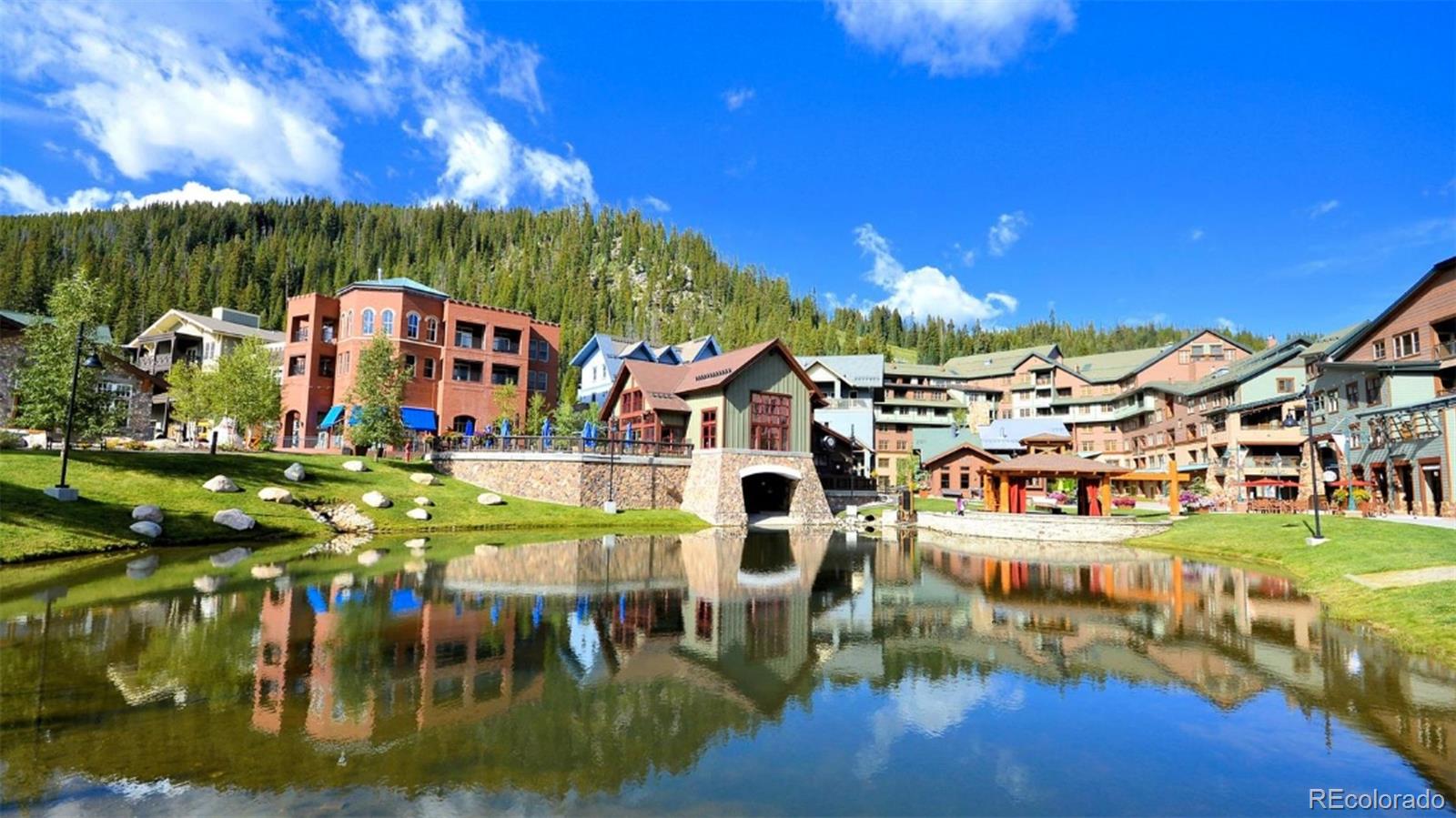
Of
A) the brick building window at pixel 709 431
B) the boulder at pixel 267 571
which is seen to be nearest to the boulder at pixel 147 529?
the boulder at pixel 267 571

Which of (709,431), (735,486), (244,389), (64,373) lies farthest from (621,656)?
(244,389)

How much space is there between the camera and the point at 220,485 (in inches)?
1059

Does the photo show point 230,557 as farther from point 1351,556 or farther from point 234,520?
point 1351,556

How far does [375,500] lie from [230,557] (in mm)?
9717

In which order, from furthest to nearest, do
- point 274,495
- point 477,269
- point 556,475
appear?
point 477,269 < point 556,475 < point 274,495

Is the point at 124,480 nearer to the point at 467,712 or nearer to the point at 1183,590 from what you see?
the point at 467,712

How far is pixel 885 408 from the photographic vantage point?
84.5 metres

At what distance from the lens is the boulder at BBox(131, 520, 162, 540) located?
21609mm

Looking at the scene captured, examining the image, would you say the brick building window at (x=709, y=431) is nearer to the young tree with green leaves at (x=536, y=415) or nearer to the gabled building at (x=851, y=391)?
the young tree with green leaves at (x=536, y=415)

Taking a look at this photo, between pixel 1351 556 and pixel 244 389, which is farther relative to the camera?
pixel 244 389

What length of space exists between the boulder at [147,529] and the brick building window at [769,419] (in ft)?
86.7

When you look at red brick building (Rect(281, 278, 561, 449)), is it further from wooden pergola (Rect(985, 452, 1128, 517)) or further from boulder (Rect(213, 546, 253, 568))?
wooden pergola (Rect(985, 452, 1128, 517))

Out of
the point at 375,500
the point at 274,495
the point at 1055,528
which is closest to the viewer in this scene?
the point at 274,495

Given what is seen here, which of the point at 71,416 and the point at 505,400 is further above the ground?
the point at 505,400
